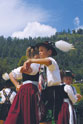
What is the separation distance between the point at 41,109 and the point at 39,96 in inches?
7.9

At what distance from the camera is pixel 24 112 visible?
14.2 feet

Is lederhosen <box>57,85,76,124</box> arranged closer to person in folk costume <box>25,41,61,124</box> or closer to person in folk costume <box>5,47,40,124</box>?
person in folk costume <box>25,41,61,124</box>

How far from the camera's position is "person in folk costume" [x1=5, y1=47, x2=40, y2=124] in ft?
14.1

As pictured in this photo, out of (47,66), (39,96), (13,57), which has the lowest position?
(39,96)

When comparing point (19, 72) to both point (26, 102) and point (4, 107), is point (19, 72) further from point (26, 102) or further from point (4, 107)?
point (4, 107)

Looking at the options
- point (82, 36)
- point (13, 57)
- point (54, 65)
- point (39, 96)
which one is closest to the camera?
point (54, 65)

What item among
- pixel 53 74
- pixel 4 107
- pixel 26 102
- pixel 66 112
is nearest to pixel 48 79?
pixel 53 74

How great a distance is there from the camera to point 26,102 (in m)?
4.36

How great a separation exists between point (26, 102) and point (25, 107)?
0.08 m

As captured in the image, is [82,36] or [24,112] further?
[82,36]

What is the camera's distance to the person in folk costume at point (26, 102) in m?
4.30

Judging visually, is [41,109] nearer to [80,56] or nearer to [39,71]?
[39,71]

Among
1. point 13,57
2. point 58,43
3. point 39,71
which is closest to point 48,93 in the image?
point 39,71

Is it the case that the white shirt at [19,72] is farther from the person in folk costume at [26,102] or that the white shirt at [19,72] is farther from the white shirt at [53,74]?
the white shirt at [53,74]
